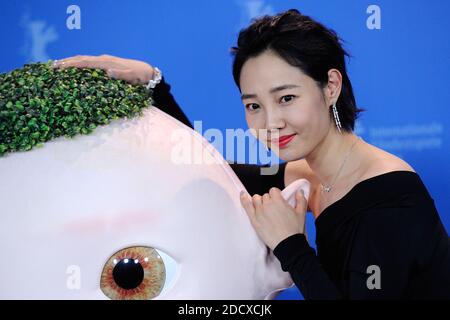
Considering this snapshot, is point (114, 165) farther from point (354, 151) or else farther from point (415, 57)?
point (415, 57)

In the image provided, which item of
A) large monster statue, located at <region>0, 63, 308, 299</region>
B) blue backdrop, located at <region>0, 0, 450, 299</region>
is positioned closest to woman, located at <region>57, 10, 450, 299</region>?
large monster statue, located at <region>0, 63, 308, 299</region>

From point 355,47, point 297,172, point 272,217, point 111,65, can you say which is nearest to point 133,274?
point 272,217

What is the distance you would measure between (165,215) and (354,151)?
2.17ft

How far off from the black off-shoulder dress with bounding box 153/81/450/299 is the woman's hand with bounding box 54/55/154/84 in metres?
0.56

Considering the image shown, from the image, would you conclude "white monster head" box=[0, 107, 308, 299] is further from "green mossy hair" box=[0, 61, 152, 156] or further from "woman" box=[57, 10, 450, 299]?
"woman" box=[57, 10, 450, 299]

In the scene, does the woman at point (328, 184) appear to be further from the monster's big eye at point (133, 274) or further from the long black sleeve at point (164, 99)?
the monster's big eye at point (133, 274)

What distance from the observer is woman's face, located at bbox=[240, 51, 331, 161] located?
1.55m

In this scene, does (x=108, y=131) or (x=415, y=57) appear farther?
(x=415, y=57)

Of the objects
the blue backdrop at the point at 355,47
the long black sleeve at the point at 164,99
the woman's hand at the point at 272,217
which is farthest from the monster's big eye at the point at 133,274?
the blue backdrop at the point at 355,47

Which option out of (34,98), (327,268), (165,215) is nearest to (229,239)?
(165,215)

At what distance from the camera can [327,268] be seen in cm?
161

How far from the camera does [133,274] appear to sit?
1.24 m

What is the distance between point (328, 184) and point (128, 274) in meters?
0.70

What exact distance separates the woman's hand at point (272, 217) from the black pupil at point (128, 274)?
29 cm
